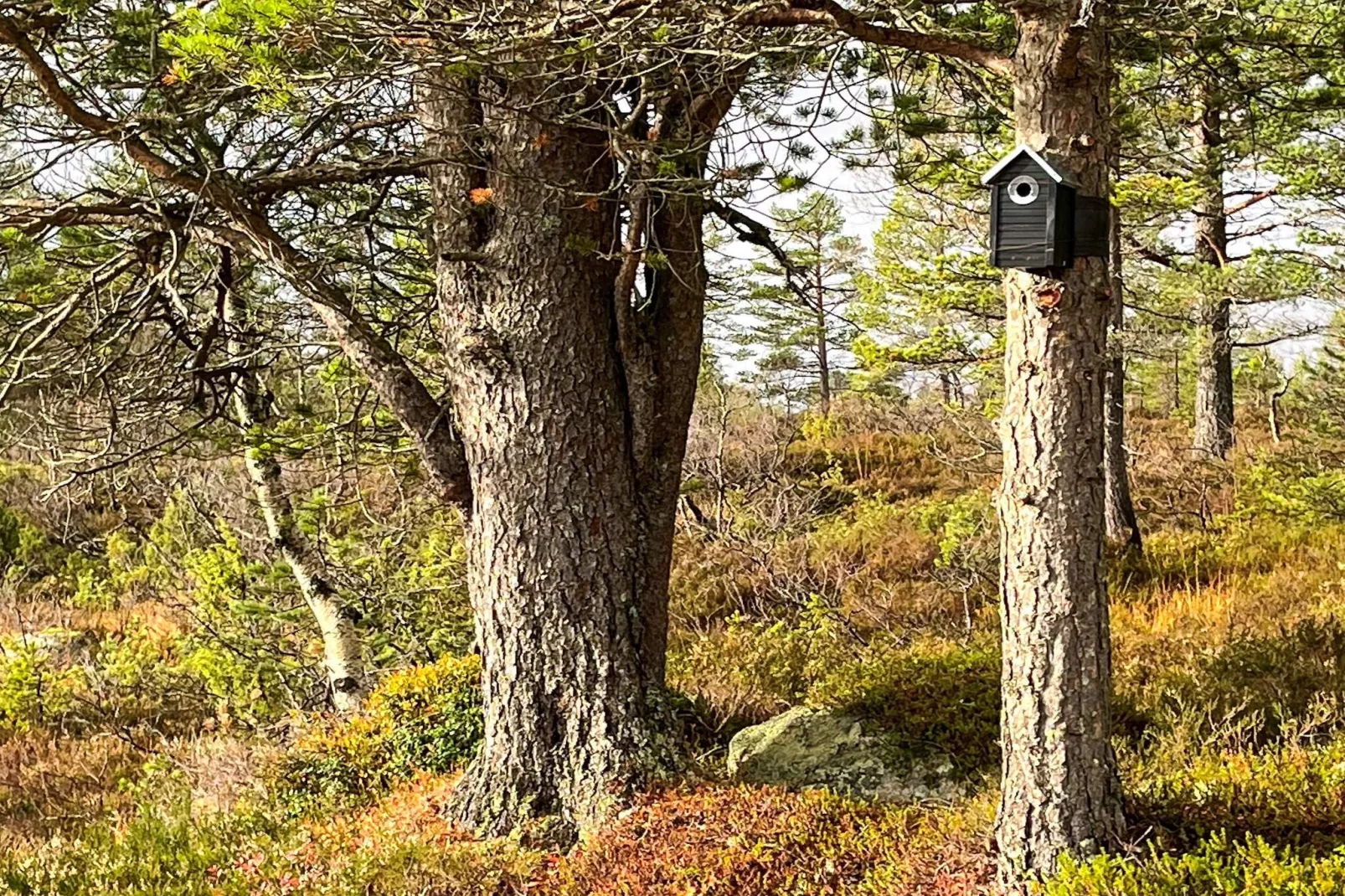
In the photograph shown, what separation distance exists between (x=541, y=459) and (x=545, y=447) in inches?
2.2

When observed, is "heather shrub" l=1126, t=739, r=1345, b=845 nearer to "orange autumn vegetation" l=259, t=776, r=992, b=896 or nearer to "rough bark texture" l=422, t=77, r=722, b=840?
"orange autumn vegetation" l=259, t=776, r=992, b=896

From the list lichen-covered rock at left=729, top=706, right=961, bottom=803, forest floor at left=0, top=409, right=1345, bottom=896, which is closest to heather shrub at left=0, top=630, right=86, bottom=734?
forest floor at left=0, top=409, right=1345, bottom=896

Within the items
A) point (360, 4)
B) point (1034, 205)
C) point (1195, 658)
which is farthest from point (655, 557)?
point (1195, 658)

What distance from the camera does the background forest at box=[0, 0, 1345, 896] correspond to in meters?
3.67

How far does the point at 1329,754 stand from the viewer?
421 centimetres

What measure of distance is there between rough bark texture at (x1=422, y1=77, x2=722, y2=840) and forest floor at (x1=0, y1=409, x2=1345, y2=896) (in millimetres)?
404

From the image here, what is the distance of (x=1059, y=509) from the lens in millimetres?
3270

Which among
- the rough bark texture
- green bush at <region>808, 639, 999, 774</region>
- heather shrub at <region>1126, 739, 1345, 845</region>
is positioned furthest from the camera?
green bush at <region>808, 639, 999, 774</region>

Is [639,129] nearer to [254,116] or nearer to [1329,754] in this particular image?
[254,116]

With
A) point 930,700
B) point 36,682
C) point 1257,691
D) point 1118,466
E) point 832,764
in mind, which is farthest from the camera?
point 1118,466

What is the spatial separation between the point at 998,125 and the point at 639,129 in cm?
191

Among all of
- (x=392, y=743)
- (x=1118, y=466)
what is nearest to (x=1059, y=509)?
(x=392, y=743)

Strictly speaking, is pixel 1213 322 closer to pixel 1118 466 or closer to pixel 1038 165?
pixel 1118 466

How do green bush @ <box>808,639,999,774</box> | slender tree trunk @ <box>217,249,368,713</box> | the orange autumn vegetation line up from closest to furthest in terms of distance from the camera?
the orange autumn vegetation → green bush @ <box>808,639,999,774</box> → slender tree trunk @ <box>217,249,368,713</box>
